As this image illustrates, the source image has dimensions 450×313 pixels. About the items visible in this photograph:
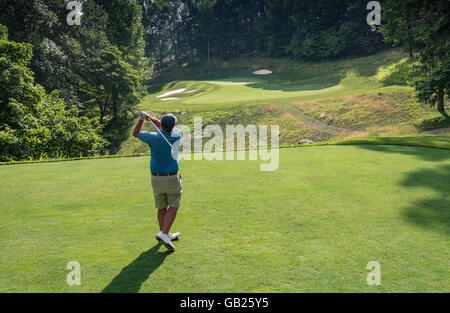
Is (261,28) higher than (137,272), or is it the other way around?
(261,28)

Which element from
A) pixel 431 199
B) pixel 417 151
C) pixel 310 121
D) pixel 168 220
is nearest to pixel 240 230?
pixel 168 220

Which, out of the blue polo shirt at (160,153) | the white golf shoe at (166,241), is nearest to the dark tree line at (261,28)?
the blue polo shirt at (160,153)

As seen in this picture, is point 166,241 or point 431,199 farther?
point 431,199

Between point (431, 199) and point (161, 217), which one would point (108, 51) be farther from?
point (431, 199)

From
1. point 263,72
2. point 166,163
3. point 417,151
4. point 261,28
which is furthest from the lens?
A: point 261,28

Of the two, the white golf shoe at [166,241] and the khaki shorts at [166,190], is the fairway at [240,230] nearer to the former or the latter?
the white golf shoe at [166,241]

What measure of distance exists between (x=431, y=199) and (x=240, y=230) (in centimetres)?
425

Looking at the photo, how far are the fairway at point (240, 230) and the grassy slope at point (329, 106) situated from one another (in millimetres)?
12886

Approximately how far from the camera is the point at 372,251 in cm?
470

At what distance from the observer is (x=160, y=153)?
520 cm

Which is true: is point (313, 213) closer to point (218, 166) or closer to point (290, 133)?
point (218, 166)

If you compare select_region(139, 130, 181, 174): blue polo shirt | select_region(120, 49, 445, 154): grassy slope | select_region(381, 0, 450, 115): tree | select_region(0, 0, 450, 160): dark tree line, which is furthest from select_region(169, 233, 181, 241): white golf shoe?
select_region(381, 0, 450, 115): tree

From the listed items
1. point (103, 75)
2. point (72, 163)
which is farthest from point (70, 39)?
point (72, 163)

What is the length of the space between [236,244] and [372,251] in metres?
1.98
